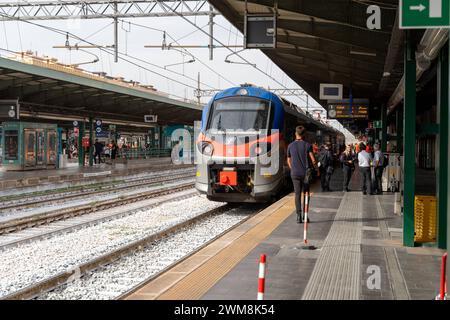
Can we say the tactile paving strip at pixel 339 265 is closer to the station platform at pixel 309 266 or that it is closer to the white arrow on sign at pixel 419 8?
the station platform at pixel 309 266

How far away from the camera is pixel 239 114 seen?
13430 mm

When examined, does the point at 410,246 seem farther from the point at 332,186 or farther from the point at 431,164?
the point at 431,164

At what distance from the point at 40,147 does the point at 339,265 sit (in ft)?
74.2

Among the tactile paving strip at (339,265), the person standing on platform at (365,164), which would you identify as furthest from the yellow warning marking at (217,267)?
the person standing on platform at (365,164)

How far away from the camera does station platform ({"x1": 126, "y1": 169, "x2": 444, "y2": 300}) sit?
5.50m

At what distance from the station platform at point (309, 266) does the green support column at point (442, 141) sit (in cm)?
56

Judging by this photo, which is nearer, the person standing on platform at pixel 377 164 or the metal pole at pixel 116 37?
the person standing on platform at pixel 377 164

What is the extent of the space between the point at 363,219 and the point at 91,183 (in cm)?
1441

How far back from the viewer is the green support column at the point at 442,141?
7.42 metres

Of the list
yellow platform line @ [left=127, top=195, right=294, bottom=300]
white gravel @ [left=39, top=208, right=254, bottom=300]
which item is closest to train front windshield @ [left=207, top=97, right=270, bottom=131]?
white gravel @ [left=39, top=208, right=254, bottom=300]

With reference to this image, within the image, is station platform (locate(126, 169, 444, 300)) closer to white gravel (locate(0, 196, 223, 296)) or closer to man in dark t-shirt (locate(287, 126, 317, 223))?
man in dark t-shirt (locate(287, 126, 317, 223))

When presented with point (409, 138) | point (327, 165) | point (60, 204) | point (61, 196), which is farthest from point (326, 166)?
point (409, 138)

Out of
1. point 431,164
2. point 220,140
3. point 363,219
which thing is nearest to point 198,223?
point 220,140
